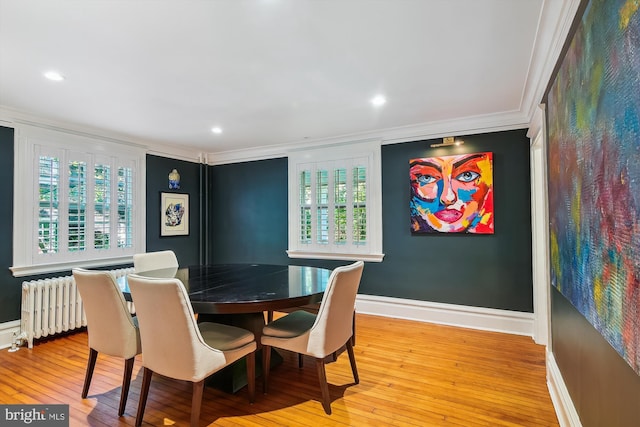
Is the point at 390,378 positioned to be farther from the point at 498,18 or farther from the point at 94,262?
the point at 94,262

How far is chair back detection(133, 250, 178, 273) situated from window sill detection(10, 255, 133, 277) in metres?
1.02

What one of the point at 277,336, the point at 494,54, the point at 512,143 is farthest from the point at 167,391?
the point at 512,143

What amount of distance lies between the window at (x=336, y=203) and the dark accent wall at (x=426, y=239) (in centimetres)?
14

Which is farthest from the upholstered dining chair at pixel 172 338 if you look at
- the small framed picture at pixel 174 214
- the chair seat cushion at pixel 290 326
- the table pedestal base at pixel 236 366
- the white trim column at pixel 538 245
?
the small framed picture at pixel 174 214

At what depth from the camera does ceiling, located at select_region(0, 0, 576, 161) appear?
6.02 ft

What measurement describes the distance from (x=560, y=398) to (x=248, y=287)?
215 cm

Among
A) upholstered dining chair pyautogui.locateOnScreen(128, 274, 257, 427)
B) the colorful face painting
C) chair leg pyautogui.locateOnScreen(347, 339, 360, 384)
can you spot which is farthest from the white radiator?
the colorful face painting

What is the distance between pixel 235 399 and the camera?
7.59 feet

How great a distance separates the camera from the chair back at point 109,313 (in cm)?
211

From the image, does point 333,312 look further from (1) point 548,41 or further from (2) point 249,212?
(2) point 249,212

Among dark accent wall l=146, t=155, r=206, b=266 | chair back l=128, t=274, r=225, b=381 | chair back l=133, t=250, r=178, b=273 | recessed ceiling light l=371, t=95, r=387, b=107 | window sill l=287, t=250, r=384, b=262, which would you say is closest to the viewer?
chair back l=128, t=274, r=225, b=381

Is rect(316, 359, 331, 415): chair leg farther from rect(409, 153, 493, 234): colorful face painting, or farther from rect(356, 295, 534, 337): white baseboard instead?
rect(409, 153, 493, 234): colorful face painting

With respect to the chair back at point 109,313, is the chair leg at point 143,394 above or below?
below

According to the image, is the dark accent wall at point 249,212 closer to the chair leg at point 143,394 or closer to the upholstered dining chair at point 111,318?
the upholstered dining chair at point 111,318
